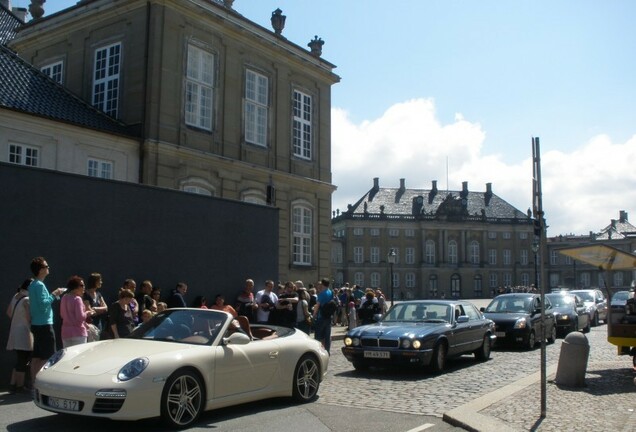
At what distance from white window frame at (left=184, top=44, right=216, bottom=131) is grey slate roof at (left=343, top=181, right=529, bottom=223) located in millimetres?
73184

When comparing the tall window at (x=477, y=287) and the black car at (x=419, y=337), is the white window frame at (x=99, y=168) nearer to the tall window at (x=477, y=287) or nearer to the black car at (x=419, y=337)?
the black car at (x=419, y=337)

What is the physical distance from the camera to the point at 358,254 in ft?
322

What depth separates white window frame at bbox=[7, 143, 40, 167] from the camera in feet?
65.0

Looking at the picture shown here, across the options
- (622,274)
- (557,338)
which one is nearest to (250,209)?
(557,338)

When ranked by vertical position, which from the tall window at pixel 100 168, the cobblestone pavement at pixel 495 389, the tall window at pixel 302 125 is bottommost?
the cobblestone pavement at pixel 495 389

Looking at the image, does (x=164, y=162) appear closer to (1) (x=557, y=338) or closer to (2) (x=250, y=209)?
(2) (x=250, y=209)

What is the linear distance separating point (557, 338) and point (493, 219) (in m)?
85.8

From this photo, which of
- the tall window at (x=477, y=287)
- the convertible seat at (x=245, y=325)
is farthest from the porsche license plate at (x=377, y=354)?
the tall window at (x=477, y=287)

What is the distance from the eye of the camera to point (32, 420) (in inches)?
324

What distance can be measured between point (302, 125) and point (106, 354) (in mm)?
23417

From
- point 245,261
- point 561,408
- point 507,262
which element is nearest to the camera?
point 561,408

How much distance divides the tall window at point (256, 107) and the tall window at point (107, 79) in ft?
17.1

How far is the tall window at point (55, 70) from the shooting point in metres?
26.5

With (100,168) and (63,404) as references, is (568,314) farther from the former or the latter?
(63,404)
